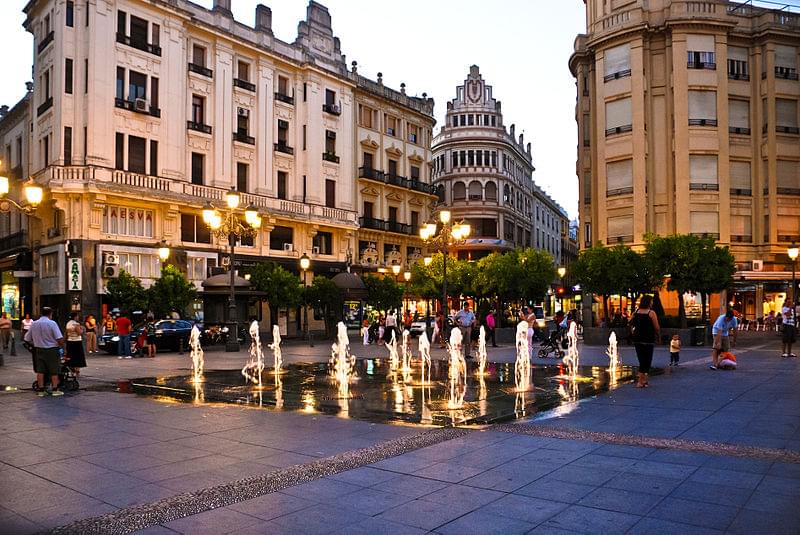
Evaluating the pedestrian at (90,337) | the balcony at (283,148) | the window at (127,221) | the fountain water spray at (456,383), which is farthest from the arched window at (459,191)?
the fountain water spray at (456,383)

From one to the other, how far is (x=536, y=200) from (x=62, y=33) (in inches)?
2505

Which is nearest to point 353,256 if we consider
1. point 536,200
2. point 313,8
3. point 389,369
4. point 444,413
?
point 313,8

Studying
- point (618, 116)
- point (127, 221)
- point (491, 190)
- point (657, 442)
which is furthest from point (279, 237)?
point (657, 442)

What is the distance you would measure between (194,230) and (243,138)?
6.77 m

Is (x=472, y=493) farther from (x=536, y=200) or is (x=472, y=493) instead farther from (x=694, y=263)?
(x=536, y=200)

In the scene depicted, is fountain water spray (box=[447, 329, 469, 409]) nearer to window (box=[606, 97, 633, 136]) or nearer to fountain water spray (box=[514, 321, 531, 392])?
fountain water spray (box=[514, 321, 531, 392])

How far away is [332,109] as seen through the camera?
44062 millimetres

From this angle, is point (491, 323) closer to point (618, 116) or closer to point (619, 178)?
point (619, 178)

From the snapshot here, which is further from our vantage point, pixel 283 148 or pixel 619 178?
pixel 283 148

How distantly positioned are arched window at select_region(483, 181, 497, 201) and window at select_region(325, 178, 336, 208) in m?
25.3

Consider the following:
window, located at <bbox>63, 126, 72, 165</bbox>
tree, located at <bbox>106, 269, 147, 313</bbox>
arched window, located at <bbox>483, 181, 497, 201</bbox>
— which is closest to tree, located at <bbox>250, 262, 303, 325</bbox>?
tree, located at <bbox>106, 269, 147, 313</bbox>

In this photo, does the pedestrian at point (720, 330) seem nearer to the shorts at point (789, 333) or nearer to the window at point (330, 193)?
the shorts at point (789, 333)

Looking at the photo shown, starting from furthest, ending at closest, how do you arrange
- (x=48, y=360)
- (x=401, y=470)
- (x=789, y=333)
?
(x=789, y=333) < (x=48, y=360) < (x=401, y=470)

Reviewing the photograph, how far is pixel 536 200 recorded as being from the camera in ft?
276
